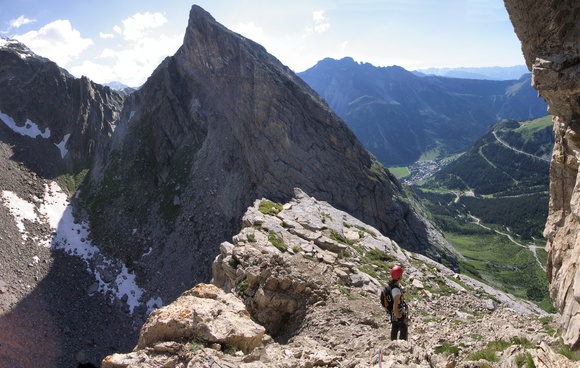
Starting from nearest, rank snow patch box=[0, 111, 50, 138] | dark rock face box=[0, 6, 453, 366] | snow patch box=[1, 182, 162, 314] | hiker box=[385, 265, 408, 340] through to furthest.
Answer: hiker box=[385, 265, 408, 340] → dark rock face box=[0, 6, 453, 366] → snow patch box=[1, 182, 162, 314] → snow patch box=[0, 111, 50, 138]

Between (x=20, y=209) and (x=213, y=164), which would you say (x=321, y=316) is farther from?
(x=20, y=209)

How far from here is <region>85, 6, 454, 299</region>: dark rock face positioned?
Answer: 66.9 m

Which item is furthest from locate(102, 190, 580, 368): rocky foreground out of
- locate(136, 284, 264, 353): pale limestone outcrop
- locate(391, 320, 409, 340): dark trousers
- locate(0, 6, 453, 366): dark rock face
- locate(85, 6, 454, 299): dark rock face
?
locate(0, 6, 453, 366): dark rock face

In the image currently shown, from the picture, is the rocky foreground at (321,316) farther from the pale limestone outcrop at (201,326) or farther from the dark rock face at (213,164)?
the dark rock face at (213,164)

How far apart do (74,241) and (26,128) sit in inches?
1776

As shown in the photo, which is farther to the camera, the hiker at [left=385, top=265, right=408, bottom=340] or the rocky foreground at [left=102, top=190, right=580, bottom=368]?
the hiker at [left=385, top=265, right=408, bottom=340]

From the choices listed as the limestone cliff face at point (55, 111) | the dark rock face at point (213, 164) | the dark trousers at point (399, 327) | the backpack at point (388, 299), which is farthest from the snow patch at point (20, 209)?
the dark trousers at point (399, 327)

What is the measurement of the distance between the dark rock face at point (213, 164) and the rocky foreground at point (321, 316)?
87.4 ft

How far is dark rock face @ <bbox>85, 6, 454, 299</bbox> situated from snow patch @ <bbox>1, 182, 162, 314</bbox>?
281 cm

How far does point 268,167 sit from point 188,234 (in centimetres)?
1956

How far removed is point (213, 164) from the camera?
248 ft

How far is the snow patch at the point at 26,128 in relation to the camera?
98375mm

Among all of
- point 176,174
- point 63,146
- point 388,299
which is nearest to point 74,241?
point 176,174

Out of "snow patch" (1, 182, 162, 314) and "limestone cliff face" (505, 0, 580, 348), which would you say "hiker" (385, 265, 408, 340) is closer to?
"limestone cliff face" (505, 0, 580, 348)
